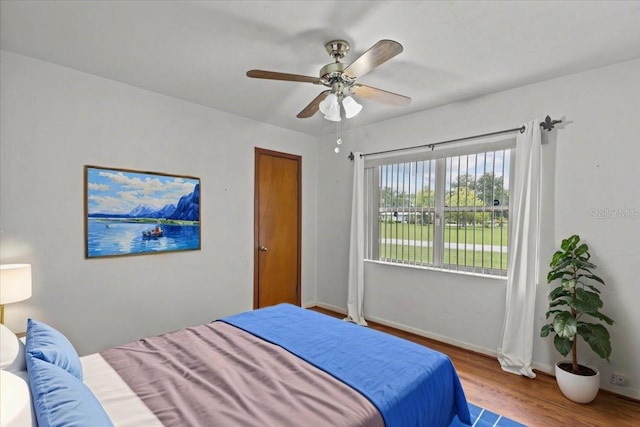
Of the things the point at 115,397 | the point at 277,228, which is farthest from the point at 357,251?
the point at 115,397

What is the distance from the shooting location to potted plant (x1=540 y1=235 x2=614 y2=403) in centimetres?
232

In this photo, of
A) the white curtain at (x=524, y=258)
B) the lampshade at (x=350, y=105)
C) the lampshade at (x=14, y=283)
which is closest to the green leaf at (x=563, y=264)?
the white curtain at (x=524, y=258)

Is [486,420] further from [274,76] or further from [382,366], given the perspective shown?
[274,76]

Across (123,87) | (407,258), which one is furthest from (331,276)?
(123,87)

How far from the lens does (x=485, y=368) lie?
2.91m

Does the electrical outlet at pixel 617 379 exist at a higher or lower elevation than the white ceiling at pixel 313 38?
lower

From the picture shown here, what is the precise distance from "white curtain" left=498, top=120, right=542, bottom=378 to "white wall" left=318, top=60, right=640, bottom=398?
109 mm

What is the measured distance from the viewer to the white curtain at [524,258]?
279 centimetres

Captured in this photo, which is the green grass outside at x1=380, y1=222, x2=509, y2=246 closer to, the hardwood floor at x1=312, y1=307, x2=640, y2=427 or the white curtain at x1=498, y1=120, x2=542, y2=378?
the white curtain at x1=498, y1=120, x2=542, y2=378

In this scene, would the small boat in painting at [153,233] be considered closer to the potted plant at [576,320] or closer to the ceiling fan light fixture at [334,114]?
the ceiling fan light fixture at [334,114]

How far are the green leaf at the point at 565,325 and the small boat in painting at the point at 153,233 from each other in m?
3.50

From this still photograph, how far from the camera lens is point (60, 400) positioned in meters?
1.10

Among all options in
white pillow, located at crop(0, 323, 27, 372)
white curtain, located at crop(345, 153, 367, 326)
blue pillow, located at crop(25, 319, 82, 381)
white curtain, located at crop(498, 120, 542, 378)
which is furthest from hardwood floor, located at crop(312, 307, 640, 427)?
white pillow, located at crop(0, 323, 27, 372)

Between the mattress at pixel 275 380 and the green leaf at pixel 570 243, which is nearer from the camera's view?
the mattress at pixel 275 380
